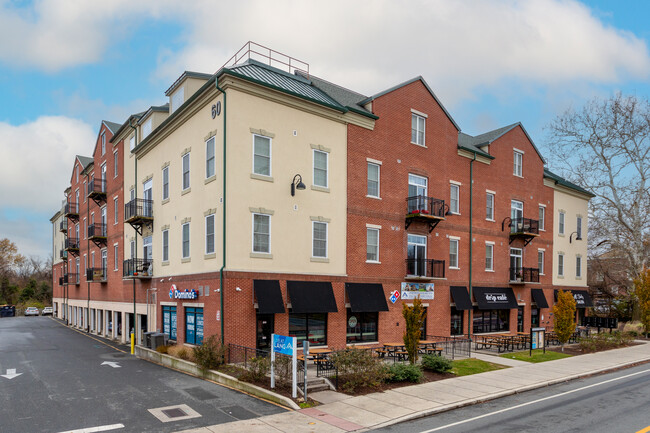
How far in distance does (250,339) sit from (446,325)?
1383 cm

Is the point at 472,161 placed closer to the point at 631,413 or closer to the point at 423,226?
the point at 423,226

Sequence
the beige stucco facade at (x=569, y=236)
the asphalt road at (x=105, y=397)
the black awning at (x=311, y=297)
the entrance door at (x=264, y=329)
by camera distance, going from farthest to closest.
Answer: the beige stucco facade at (x=569, y=236)
the black awning at (x=311, y=297)
the entrance door at (x=264, y=329)
the asphalt road at (x=105, y=397)

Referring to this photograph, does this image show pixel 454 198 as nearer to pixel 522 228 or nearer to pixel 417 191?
pixel 417 191

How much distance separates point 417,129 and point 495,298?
43.0 feet

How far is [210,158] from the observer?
906 inches

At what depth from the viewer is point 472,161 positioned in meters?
32.2

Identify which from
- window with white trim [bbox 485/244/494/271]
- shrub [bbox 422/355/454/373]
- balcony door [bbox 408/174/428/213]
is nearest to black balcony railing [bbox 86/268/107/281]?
balcony door [bbox 408/174/428/213]

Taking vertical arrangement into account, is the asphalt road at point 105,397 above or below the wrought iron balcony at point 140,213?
Answer: below

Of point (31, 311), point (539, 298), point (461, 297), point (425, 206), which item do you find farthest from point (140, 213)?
point (31, 311)

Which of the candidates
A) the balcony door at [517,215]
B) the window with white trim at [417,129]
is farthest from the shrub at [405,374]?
the balcony door at [517,215]

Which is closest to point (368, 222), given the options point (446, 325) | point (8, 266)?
point (446, 325)

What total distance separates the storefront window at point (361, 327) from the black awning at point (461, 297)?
21.8ft

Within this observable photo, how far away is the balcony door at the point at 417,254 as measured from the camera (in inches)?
1104

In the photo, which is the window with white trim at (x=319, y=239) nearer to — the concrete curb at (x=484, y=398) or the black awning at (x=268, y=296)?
the black awning at (x=268, y=296)
